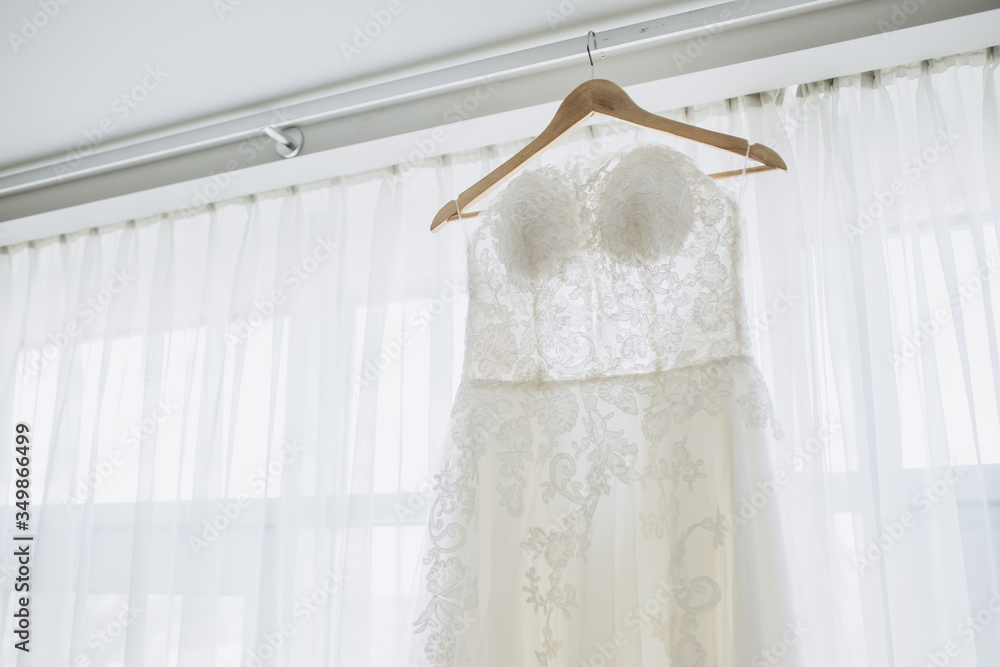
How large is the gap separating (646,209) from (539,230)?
20 cm

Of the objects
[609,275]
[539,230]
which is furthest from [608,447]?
[539,230]

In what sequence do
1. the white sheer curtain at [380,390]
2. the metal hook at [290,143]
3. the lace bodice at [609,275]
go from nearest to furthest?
the lace bodice at [609,275] → the white sheer curtain at [380,390] → the metal hook at [290,143]

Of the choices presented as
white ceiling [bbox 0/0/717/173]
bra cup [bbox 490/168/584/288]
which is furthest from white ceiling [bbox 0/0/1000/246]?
bra cup [bbox 490/168/584/288]

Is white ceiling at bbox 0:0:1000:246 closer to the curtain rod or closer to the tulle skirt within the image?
the curtain rod

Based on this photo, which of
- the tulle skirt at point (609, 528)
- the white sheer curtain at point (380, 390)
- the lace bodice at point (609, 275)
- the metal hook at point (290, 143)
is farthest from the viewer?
the metal hook at point (290, 143)

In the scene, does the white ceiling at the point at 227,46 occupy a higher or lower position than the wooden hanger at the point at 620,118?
higher

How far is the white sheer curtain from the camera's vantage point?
5.14ft

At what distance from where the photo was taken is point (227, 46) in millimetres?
1812

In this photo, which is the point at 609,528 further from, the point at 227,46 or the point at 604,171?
the point at 227,46

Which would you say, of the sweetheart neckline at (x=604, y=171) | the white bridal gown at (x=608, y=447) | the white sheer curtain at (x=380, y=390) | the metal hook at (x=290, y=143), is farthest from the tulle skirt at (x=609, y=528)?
the metal hook at (x=290, y=143)

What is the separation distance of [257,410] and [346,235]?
58 cm

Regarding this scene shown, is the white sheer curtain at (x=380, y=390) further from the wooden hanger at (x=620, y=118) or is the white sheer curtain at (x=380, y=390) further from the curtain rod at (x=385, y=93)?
the wooden hanger at (x=620, y=118)

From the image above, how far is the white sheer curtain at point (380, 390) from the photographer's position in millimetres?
1566

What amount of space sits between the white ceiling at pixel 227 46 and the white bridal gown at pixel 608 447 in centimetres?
54
